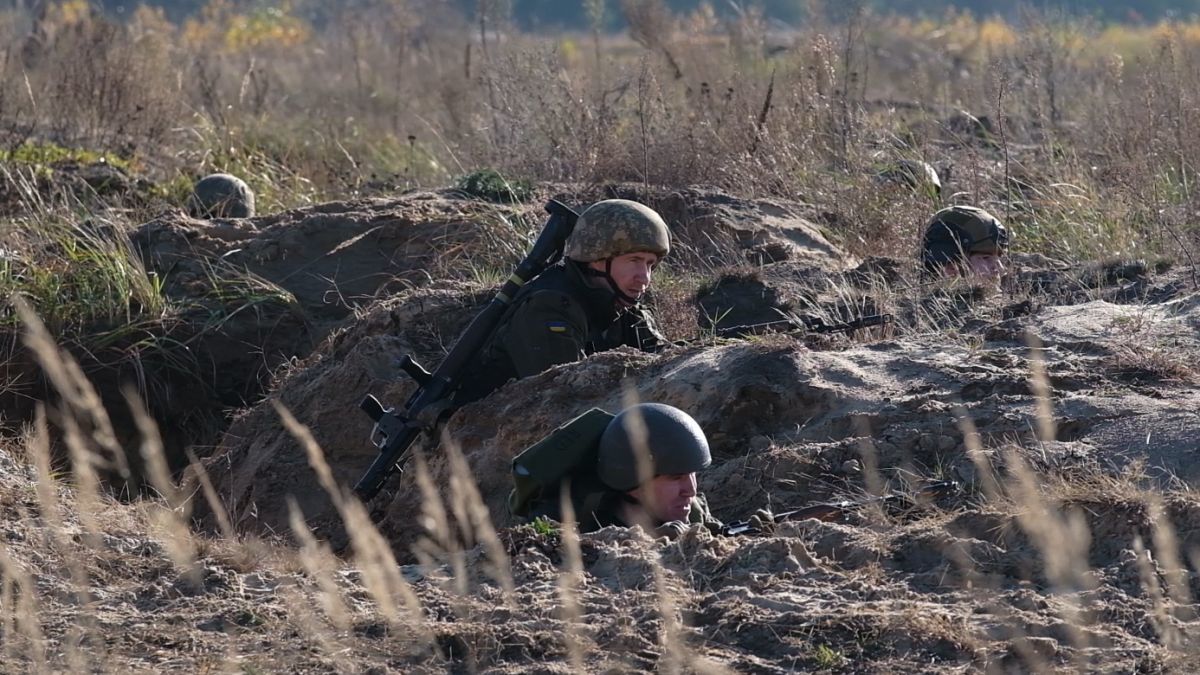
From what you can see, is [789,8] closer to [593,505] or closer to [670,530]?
[593,505]

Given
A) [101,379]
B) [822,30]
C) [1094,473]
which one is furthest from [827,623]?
[822,30]

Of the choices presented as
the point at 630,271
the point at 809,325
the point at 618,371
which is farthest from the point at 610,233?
the point at 809,325

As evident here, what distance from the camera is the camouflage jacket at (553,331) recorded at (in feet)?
23.0

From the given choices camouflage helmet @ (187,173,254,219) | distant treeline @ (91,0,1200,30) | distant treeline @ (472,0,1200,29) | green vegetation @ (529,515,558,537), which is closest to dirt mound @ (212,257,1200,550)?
green vegetation @ (529,515,558,537)

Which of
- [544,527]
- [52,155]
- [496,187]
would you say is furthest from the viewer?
[52,155]

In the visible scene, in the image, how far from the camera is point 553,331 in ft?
23.0

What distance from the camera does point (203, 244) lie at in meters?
10.2

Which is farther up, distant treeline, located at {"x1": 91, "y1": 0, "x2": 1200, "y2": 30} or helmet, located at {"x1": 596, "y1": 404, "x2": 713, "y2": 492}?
helmet, located at {"x1": 596, "y1": 404, "x2": 713, "y2": 492}

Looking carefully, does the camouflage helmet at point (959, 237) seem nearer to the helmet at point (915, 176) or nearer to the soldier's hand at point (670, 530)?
the helmet at point (915, 176)

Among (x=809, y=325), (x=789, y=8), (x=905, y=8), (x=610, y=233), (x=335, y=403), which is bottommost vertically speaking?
(x=905, y=8)

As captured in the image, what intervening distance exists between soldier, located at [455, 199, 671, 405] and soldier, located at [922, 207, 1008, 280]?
174cm

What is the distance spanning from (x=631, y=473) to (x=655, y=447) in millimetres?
132

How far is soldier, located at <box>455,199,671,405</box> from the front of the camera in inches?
276

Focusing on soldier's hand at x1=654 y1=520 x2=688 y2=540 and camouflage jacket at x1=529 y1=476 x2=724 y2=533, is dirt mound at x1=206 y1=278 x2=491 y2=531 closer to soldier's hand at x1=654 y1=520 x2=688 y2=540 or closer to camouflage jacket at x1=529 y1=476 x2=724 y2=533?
camouflage jacket at x1=529 y1=476 x2=724 y2=533
